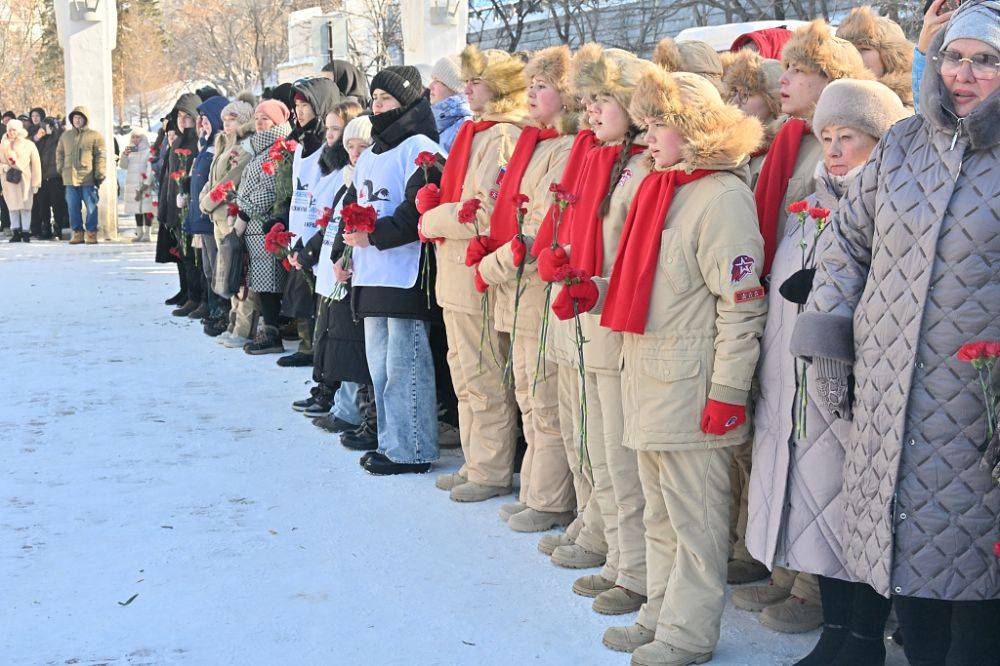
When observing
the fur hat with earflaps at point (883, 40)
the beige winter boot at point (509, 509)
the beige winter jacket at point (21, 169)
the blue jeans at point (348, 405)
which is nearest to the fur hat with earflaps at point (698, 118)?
the fur hat with earflaps at point (883, 40)

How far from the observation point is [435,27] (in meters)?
15.2

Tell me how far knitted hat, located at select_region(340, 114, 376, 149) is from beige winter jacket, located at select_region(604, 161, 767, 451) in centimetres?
312

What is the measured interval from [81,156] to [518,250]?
49.3 ft

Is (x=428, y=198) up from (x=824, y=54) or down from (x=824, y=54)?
down

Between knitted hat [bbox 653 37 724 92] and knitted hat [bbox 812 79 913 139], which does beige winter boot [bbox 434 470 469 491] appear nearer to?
knitted hat [bbox 653 37 724 92]

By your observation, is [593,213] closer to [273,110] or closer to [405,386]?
[405,386]

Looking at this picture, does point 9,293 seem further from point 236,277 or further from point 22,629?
point 22,629

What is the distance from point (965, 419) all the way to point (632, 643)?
1.37m

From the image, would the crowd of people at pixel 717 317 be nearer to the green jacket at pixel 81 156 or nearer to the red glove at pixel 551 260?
the red glove at pixel 551 260

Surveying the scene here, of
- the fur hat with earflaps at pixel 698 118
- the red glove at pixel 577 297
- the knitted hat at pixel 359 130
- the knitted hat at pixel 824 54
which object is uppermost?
the knitted hat at pixel 824 54

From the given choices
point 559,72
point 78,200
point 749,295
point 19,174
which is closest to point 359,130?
point 559,72

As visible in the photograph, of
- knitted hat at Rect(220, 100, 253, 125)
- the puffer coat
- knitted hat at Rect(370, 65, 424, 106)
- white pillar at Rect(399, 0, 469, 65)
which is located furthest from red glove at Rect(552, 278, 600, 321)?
white pillar at Rect(399, 0, 469, 65)

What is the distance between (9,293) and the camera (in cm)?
1271

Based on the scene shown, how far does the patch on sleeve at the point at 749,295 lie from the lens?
3432 mm
